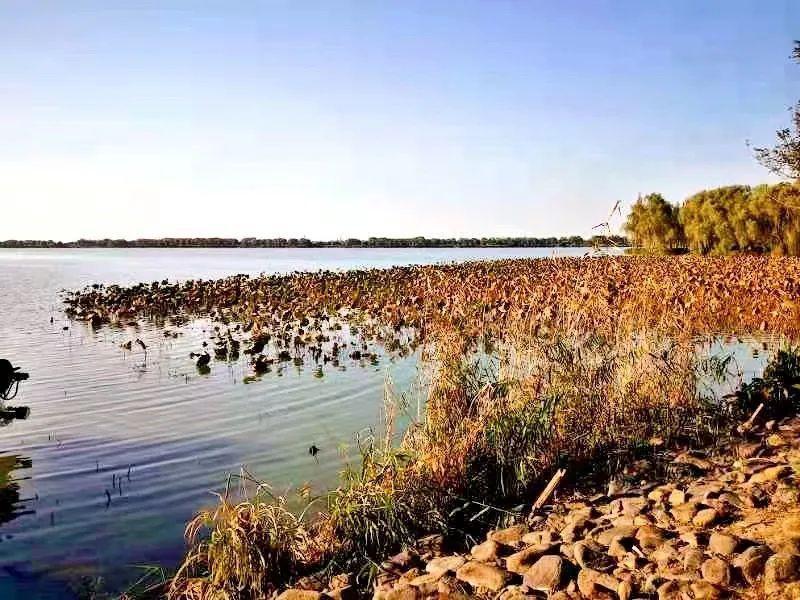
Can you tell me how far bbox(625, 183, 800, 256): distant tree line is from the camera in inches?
2142

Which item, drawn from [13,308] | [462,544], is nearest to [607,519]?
[462,544]

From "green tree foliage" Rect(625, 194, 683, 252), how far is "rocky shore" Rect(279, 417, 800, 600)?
226 ft

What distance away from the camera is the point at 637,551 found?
5262 mm

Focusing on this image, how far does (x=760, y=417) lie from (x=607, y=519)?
394cm

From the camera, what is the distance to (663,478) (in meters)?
7.11

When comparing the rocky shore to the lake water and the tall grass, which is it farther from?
the lake water

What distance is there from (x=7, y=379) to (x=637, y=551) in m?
12.9

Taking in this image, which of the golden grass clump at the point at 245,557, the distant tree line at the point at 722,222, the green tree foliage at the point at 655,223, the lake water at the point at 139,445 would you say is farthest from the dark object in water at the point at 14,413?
the green tree foliage at the point at 655,223

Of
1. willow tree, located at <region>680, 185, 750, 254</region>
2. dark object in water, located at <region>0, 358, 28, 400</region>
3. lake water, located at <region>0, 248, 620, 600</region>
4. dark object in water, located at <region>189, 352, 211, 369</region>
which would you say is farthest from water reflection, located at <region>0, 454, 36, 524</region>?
willow tree, located at <region>680, 185, 750, 254</region>

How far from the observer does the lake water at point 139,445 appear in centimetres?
706

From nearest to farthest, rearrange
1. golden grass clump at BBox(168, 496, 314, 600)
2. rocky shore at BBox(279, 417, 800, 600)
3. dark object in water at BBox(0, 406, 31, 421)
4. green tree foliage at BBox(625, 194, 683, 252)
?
rocky shore at BBox(279, 417, 800, 600) → golden grass clump at BBox(168, 496, 314, 600) → dark object in water at BBox(0, 406, 31, 421) → green tree foliage at BBox(625, 194, 683, 252)

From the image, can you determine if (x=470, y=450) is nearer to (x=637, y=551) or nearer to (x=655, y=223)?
(x=637, y=551)

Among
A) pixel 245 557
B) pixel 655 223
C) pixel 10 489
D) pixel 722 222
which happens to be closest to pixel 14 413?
pixel 10 489

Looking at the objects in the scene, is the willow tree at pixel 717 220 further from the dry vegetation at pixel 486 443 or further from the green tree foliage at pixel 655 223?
the dry vegetation at pixel 486 443
